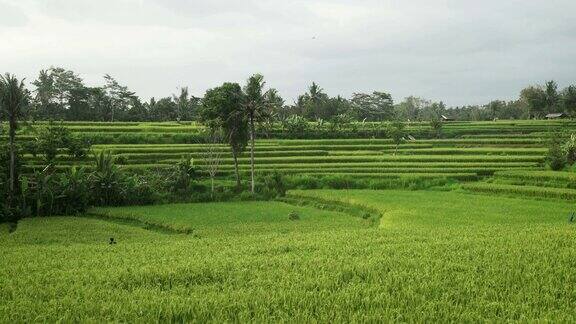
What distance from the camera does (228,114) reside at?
3391cm

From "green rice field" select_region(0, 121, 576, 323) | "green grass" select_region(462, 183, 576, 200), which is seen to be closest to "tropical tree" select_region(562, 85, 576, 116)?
"green rice field" select_region(0, 121, 576, 323)

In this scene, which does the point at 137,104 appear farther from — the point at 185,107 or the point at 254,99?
the point at 254,99

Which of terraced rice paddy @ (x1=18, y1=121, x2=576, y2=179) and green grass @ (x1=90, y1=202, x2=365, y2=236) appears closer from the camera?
green grass @ (x1=90, y1=202, x2=365, y2=236)

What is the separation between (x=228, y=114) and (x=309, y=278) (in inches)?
962

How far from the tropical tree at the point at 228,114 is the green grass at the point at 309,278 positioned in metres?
15.6

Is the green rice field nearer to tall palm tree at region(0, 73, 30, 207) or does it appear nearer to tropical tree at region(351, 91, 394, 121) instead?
tall palm tree at region(0, 73, 30, 207)

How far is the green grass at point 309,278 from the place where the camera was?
8.42m

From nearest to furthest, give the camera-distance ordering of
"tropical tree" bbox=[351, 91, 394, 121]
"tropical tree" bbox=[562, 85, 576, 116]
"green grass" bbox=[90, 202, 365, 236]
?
"green grass" bbox=[90, 202, 365, 236] < "tropical tree" bbox=[562, 85, 576, 116] < "tropical tree" bbox=[351, 91, 394, 121]

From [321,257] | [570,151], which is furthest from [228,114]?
[321,257]

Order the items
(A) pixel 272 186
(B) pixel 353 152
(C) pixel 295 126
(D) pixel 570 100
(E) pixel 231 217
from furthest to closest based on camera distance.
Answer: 1. (D) pixel 570 100
2. (C) pixel 295 126
3. (B) pixel 353 152
4. (A) pixel 272 186
5. (E) pixel 231 217

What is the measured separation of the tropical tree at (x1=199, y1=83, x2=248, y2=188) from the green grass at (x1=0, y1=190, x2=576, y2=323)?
1564cm

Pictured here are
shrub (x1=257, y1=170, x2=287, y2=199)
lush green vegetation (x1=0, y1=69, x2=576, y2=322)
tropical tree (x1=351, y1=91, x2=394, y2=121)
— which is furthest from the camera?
tropical tree (x1=351, y1=91, x2=394, y2=121)

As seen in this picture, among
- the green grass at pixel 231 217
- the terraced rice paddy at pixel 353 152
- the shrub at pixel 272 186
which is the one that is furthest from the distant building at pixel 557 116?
the green grass at pixel 231 217

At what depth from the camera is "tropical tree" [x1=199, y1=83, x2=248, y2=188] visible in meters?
33.4
